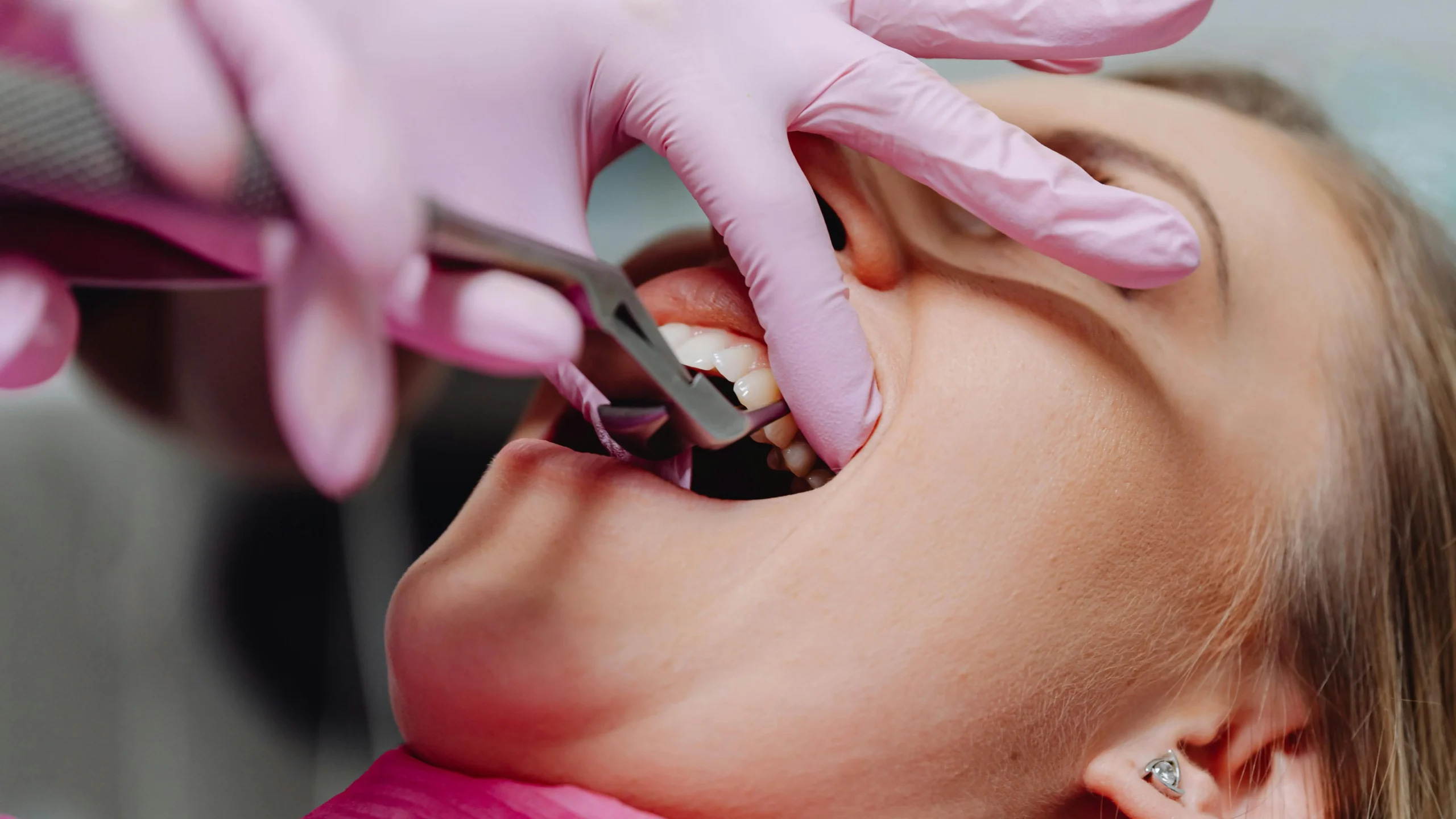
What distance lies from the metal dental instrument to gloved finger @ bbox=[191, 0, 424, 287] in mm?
18

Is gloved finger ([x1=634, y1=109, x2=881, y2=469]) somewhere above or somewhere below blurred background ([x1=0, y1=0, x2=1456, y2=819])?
above

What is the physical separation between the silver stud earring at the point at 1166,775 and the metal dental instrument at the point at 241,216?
409 millimetres

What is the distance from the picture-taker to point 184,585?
1.09m

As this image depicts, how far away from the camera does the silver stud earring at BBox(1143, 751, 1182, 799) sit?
0.78m

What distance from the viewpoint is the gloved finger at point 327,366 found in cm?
44

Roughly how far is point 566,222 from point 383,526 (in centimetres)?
71

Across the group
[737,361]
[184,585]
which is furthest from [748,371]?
[184,585]

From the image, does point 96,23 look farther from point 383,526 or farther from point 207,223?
point 383,526

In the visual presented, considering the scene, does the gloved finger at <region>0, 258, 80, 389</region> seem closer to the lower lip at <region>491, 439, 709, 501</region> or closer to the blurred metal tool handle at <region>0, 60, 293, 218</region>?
the blurred metal tool handle at <region>0, 60, 293, 218</region>

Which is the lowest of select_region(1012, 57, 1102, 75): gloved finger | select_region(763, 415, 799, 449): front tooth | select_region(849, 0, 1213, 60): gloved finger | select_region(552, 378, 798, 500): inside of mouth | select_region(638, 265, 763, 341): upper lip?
select_region(552, 378, 798, 500): inside of mouth

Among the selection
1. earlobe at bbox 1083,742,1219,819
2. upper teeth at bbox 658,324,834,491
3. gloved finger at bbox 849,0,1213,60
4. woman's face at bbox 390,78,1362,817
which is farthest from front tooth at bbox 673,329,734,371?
earlobe at bbox 1083,742,1219,819

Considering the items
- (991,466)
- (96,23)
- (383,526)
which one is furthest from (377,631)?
(96,23)

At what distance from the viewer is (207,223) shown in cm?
44

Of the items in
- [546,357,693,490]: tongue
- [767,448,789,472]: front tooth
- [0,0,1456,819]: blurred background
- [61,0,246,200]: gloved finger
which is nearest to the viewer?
[61,0,246,200]: gloved finger
